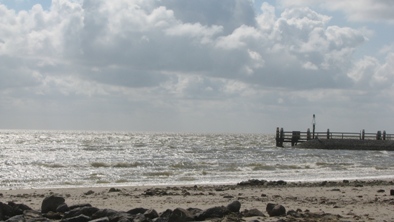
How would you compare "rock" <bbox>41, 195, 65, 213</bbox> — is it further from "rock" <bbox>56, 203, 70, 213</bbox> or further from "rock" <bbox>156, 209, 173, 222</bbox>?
"rock" <bbox>156, 209, 173, 222</bbox>

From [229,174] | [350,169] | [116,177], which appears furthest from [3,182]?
[350,169]

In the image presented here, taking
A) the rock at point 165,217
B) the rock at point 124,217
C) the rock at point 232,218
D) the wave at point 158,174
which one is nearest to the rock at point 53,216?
the rock at point 124,217

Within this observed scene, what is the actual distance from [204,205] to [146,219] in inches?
160

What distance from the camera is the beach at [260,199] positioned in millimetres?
11844

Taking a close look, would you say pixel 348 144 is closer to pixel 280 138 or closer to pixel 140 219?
pixel 280 138

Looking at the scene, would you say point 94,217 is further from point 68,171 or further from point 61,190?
point 68,171

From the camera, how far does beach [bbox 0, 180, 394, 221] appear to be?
11844mm

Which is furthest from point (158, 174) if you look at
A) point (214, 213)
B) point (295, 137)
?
point (295, 137)

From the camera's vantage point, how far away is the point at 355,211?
12664 millimetres

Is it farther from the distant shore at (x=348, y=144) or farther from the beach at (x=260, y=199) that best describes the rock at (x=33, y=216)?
the distant shore at (x=348, y=144)

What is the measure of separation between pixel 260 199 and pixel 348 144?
45.9m

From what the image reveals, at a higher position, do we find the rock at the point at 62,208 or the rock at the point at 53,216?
the rock at the point at 62,208

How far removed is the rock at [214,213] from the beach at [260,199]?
9cm

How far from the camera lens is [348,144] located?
59375 mm
